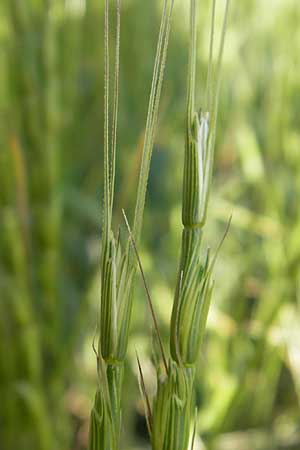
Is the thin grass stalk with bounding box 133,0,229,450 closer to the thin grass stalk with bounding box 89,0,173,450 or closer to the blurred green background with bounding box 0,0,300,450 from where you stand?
the thin grass stalk with bounding box 89,0,173,450

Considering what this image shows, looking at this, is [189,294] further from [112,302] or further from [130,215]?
[130,215]

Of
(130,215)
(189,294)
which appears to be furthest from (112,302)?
(130,215)

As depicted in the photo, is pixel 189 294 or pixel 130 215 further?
pixel 130 215

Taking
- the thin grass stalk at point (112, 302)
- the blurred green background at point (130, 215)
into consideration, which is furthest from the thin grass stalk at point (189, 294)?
the blurred green background at point (130, 215)

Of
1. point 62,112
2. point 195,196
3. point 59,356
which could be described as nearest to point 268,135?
point 62,112

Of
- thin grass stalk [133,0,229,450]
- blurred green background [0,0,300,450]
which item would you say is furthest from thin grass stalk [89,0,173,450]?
blurred green background [0,0,300,450]

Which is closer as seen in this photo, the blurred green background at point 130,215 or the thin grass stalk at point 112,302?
the thin grass stalk at point 112,302

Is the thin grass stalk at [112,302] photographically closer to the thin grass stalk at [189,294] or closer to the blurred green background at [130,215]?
the thin grass stalk at [189,294]

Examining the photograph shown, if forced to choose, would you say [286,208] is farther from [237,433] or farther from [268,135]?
[237,433]
